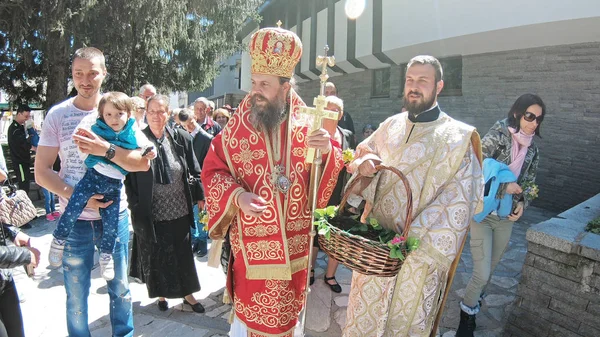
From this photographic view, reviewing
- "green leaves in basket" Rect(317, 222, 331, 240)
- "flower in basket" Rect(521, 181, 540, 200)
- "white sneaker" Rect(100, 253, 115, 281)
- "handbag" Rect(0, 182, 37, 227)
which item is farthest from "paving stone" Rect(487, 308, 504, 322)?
"handbag" Rect(0, 182, 37, 227)

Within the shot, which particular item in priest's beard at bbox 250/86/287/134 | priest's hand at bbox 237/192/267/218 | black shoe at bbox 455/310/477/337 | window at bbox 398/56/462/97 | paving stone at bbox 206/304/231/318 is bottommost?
paving stone at bbox 206/304/231/318

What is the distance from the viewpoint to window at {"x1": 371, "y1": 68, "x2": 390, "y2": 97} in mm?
13182

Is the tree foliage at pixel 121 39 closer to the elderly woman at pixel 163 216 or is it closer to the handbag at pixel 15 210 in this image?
the elderly woman at pixel 163 216

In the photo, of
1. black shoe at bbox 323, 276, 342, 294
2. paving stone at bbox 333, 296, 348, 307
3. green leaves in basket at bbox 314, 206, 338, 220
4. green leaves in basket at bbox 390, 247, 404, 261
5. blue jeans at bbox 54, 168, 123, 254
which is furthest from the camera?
black shoe at bbox 323, 276, 342, 294

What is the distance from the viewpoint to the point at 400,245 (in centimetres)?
201

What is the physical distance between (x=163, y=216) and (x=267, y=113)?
6.15ft

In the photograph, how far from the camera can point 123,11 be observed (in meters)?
8.49

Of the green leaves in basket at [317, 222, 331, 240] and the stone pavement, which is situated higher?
the green leaves in basket at [317, 222, 331, 240]

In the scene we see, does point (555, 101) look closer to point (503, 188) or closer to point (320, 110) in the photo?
point (503, 188)

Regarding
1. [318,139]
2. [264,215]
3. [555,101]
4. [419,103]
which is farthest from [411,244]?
[555,101]

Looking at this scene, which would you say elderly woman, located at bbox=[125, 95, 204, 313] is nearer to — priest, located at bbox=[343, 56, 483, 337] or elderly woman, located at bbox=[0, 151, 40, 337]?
elderly woman, located at bbox=[0, 151, 40, 337]

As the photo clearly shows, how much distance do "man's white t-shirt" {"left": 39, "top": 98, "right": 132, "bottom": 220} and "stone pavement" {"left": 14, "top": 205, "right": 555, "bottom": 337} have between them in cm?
79

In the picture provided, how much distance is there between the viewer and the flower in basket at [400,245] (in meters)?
1.95

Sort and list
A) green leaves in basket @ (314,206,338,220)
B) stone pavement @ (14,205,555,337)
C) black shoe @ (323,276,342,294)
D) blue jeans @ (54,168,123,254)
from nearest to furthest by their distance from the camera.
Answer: green leaves in basket @ (314,206,338,220), blue jeans @ (54,168,123,254), stone pavement @ (14,205,555,337), black shoe @ (323,276,342,294)
